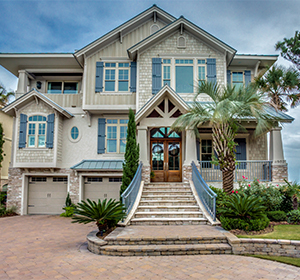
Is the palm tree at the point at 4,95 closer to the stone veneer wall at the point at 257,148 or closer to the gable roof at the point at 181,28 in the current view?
the gable roof at the point at 181,28

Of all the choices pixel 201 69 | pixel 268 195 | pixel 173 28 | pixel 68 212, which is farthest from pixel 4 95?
pixel 268 195

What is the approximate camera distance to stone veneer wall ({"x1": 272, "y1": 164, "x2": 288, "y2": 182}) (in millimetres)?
12953

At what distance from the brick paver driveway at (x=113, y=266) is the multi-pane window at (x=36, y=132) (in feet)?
24.2

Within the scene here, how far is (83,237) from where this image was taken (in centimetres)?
914

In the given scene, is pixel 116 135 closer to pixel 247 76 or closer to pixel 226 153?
pixel 226 153

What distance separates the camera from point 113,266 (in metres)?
6.00

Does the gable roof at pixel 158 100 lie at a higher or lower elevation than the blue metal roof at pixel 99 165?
higher

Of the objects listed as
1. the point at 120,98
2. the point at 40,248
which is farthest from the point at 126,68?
the point at 40,248

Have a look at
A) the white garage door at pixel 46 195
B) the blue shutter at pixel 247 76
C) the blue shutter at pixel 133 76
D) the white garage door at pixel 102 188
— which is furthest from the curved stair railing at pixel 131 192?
the blue shutter at pixel 247 76

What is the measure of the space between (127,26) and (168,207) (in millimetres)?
10673

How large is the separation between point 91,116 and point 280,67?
1051 cm

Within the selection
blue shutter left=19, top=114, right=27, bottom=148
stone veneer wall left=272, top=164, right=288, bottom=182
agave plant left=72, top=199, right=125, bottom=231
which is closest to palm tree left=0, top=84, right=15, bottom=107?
blue shutter left=19, top=114, right=27, bottom=148

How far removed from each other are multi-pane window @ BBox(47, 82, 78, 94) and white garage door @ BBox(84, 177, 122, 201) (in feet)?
18.8

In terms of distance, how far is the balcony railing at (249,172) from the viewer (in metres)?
13.1
